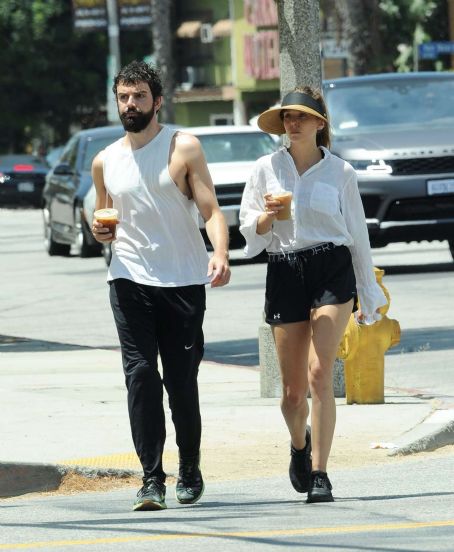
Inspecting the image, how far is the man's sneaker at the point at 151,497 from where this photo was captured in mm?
7867

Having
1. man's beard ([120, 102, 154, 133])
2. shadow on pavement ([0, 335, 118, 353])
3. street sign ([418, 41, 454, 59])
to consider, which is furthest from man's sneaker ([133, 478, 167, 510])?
street sign ([418, 41, 454, 59])

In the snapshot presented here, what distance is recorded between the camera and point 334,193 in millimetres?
8000

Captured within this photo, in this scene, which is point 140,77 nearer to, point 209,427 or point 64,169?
point 209,427

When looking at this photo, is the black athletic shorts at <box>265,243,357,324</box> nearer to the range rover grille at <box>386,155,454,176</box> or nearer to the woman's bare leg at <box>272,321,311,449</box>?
the woman's bare leg at <box>272,321,311,449</box>

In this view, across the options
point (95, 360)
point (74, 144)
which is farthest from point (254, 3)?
point (95, 360)

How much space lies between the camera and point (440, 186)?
19.1 m

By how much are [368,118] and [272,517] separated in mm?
12811

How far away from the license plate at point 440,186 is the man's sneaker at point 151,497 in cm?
1152

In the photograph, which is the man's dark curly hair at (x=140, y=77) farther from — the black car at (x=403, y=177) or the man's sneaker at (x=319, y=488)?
the black car at (x=403, y=177)

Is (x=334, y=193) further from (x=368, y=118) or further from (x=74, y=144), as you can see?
(x=74, y=144)

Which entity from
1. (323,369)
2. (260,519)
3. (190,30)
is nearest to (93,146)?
(323,369)

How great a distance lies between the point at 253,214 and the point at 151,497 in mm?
1283

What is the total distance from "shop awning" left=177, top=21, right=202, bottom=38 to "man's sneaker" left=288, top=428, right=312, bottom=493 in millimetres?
61690

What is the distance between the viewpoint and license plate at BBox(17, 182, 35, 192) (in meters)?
46.3
